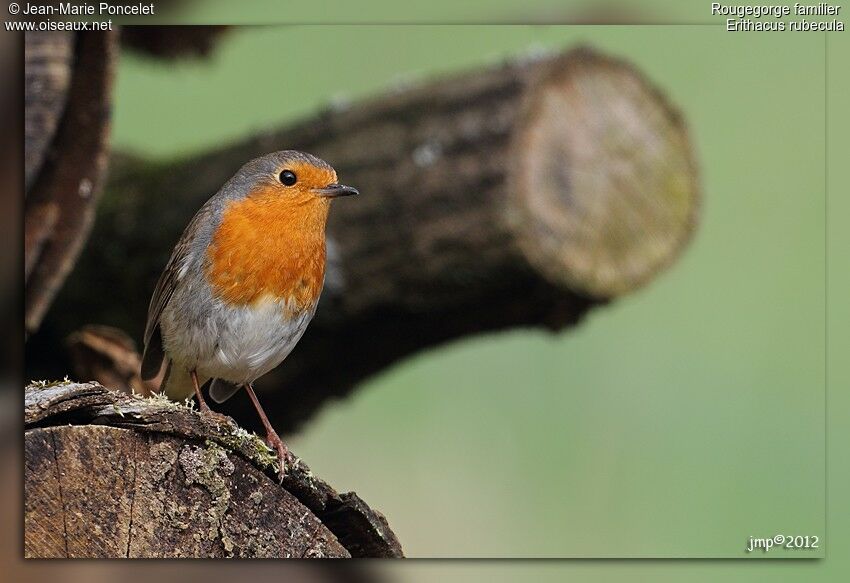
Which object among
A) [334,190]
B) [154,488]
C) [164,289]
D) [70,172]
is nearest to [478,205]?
[334,190]

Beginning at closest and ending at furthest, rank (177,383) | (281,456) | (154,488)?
(154,488), (281,456), (177,383)

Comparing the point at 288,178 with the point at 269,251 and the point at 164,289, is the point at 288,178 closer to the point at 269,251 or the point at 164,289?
the point at 269,251

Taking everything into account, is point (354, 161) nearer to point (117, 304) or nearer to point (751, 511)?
point (117, 304)

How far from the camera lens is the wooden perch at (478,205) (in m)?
4.16

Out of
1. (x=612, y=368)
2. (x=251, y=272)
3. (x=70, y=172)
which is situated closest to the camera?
(x=251, y=272)

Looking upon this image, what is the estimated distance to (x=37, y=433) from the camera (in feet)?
8.67

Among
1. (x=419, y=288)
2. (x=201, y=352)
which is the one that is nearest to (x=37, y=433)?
(x=201, y=352)

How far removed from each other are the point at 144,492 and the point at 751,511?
7.18 feet

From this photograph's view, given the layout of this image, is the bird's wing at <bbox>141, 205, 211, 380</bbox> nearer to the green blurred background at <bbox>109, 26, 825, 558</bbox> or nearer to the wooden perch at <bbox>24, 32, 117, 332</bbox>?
the wooden perch at <bbox>24, 32, 117, 332</bbox>

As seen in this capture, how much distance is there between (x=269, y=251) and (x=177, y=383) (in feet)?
2.30

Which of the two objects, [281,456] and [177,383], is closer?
[281,456]

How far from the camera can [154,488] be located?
9.06 feet

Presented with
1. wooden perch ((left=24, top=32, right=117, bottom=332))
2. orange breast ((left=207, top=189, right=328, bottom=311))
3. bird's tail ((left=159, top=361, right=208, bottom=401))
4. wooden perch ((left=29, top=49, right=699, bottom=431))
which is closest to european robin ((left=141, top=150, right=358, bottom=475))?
orange breast ((left=207, top=189, right=328, bottom=311))

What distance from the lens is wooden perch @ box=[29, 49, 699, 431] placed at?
416cm
